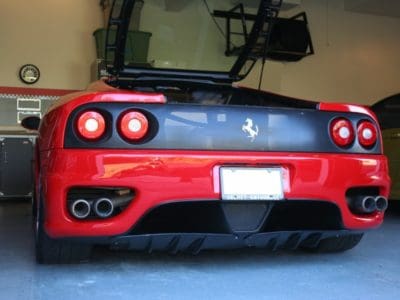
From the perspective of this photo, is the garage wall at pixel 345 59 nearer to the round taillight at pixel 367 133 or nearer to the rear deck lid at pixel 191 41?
the rear deck lid at pixel 191 41

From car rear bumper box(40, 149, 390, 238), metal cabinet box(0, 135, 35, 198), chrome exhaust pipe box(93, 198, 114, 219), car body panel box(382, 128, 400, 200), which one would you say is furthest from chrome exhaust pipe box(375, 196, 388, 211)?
metal cabinet box(0, 135, 35, 198)

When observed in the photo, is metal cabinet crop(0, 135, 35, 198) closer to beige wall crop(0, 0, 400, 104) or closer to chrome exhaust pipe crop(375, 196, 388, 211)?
beige wall crop(0, 0, 400, 104)

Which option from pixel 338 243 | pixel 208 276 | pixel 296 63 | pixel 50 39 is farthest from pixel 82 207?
pixel 296 63

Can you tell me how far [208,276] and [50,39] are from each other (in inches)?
228

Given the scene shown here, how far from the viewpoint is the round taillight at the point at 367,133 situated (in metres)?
2.64

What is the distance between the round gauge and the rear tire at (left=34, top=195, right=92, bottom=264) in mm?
5188

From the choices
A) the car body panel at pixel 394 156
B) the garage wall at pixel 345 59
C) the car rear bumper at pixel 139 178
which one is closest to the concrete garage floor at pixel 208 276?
the car rear bumper at pixel 139 178

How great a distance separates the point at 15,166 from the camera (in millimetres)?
6223

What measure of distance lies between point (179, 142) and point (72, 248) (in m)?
0.75

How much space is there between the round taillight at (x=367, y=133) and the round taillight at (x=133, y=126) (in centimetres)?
106

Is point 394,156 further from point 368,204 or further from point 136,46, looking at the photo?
point 136,46

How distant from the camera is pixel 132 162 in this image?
223 centimetres

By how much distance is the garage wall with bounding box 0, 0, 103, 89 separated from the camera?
24.0 feet

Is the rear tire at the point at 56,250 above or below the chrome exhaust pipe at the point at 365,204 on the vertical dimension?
below
